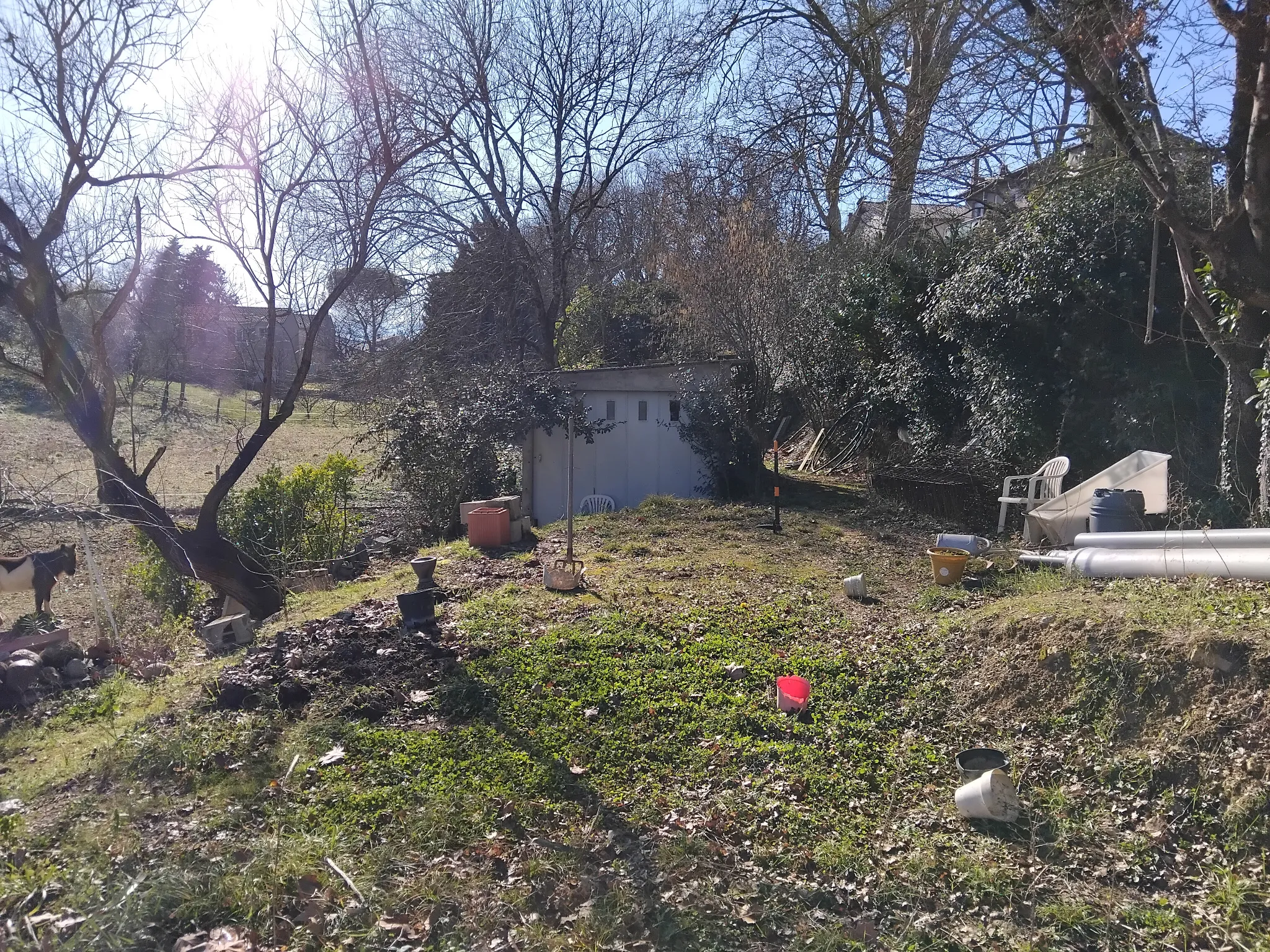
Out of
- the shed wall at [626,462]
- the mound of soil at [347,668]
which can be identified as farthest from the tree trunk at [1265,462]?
the shed wall at [626,462]

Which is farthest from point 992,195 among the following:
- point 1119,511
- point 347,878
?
point 347,878

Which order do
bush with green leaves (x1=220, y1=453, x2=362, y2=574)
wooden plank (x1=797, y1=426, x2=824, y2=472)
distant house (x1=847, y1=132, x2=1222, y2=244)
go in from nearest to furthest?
distant house (x1=847, y1=132, x2=1222, y2=244)
bush with green leaves (x1=220, y1=453, x2=362, y2=574)
wooden plank (x1=797, y1=426, x2=824, y2=472)

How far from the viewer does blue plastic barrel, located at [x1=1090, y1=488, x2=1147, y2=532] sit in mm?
6719

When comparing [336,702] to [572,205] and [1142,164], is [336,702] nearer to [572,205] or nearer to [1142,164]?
[1142,164]

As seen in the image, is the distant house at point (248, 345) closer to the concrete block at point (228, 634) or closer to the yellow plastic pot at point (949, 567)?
the concrete block at point (228, 634)

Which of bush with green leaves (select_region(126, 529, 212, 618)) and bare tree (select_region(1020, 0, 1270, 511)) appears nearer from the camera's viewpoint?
bare tree (select_region(1020, 0, 1270, 511))

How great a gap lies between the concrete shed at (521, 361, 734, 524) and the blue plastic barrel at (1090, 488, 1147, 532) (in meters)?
6.74

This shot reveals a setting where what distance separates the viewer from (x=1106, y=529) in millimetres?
6762

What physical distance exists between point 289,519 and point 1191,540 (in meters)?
8.82

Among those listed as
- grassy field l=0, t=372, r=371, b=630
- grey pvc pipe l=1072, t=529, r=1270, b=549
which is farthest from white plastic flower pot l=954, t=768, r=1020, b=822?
grassy field l=0, t=372, r=371, b=630

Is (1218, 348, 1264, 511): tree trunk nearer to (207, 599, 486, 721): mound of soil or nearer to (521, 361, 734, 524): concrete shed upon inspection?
(207, 599, 486, 721): mound of soil

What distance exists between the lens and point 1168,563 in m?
5.36

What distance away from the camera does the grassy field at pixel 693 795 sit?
3012 mm

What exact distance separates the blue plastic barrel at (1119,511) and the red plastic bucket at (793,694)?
363 centimetres
